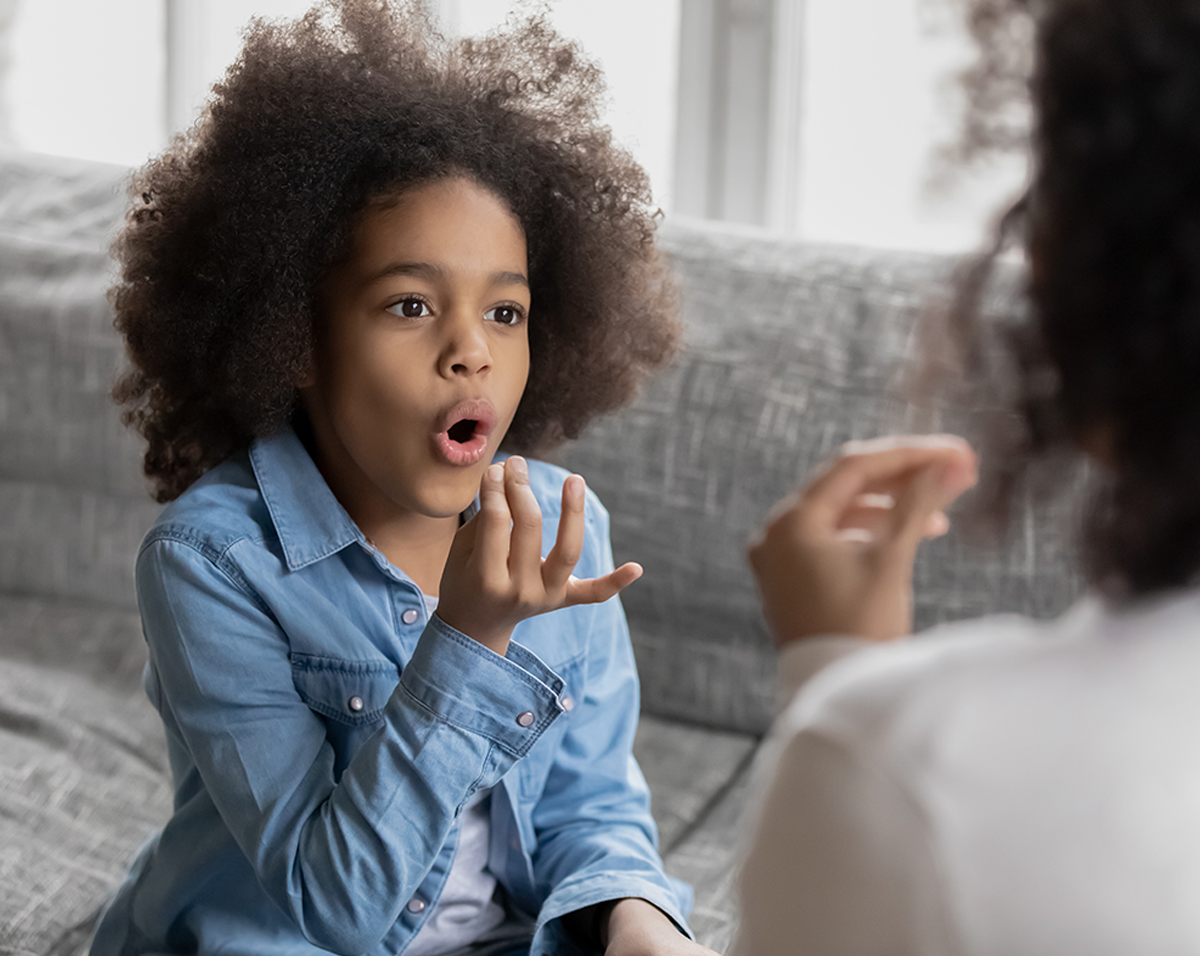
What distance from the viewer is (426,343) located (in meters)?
0.80

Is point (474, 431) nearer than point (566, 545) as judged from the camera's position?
No

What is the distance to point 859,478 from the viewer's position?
464 mm

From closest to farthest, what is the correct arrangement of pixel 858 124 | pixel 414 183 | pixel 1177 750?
pixel 1177 750
pixel 414 183
pixel 858 124

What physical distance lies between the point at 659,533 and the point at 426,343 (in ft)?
2.16

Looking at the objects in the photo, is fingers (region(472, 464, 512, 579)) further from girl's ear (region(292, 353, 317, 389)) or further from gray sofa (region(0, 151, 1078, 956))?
gray sofa (region(0, 151, 1078, 956))

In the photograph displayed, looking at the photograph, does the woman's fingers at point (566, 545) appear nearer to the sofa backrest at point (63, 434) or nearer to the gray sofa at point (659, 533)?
the gray sofa at point (659, 533)

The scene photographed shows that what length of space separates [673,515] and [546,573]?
72 cm

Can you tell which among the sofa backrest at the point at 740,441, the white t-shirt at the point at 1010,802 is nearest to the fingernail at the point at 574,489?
the white t-shirt at the point at 1010,802

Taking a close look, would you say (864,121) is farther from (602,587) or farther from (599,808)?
(602,587)

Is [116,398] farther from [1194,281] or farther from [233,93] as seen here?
[1194,281]

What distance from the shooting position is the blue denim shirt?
2.42 feet

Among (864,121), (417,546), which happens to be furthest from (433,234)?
(864,121)

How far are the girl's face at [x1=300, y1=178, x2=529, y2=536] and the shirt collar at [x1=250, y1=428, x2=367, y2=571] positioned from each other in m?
0.05


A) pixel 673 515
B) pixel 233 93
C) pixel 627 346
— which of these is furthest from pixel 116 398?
pixel 673 515
